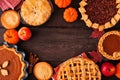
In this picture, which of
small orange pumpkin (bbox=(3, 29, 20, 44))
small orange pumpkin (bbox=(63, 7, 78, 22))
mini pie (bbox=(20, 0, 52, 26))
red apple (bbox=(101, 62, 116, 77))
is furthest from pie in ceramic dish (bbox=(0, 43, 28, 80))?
red apple (bbox=(101, 62, 116, 77))

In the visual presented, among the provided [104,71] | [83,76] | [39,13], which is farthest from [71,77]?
[39,13]

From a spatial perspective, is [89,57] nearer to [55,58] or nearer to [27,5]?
[55,58]

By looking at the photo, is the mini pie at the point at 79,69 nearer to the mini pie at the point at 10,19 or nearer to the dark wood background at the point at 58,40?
the dark wood background at the point at 58,40

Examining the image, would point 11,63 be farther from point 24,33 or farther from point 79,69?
point 79,69

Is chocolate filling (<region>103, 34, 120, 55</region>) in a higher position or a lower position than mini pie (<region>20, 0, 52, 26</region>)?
lower

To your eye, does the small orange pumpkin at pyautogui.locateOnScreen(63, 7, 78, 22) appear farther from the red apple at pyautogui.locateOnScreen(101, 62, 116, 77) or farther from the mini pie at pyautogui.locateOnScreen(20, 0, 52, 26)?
the red apple at pyautogui.locateOnScreen(101, 62, 116, 77)

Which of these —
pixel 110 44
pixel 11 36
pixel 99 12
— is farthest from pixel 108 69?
pixel 11 36
